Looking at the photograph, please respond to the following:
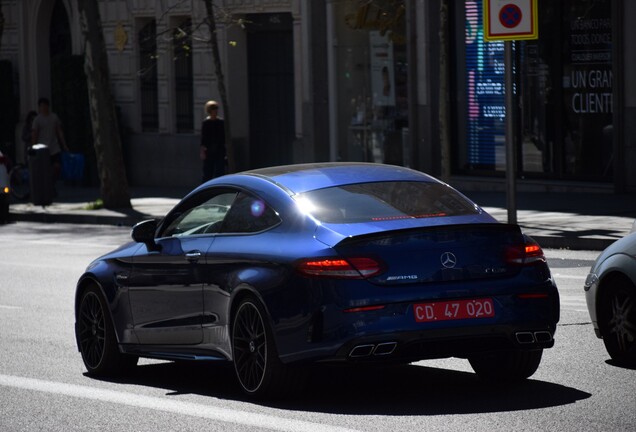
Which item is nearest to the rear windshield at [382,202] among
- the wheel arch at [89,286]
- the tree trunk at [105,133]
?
the wheel arch at [89,286]

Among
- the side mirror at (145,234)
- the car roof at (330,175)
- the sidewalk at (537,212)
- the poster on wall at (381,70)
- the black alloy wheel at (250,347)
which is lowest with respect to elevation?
the sidewalk at (537,212)

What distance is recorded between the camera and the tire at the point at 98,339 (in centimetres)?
1056

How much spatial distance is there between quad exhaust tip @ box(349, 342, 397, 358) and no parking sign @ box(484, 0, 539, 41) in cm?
943

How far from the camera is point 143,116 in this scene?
35.2 m

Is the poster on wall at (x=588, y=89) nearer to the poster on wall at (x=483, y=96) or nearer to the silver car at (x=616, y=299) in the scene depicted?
the poster on wall at (x=483, y=96)

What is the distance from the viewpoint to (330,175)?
966cm

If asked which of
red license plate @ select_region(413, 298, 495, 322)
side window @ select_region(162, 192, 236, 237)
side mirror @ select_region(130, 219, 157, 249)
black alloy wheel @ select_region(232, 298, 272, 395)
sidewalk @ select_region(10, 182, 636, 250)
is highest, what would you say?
side window @ select_region(162, 192, 236, 237)

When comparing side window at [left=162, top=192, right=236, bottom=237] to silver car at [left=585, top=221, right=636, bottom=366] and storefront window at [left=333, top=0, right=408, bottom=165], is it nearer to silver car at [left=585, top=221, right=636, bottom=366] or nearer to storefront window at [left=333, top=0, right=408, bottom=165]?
silver car at [left=585, top=221, right=636, bottom=366]

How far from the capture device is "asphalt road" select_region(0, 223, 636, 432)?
8.23 meters

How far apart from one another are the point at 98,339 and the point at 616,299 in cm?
332

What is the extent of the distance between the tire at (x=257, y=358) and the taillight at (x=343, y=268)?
0.42 meters

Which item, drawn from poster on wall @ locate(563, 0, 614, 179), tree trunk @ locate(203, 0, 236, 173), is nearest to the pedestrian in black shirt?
tree trunk @ locate(203, 0, 236, 173)

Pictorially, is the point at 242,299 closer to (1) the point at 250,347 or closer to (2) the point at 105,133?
(1) the point at 250,347

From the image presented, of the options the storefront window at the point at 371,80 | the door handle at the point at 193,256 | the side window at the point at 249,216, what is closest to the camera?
the side window at the point at 249,216
